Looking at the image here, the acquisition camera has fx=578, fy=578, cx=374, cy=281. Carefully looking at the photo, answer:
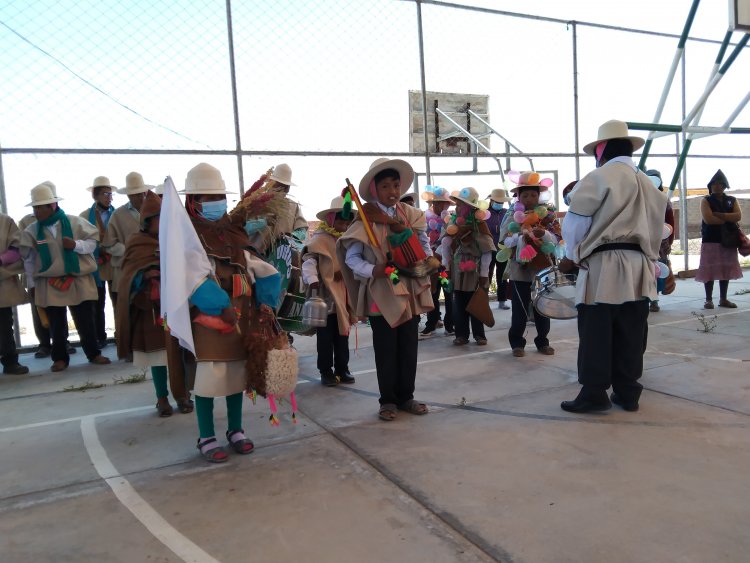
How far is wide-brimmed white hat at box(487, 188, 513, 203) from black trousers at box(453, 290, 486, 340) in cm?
229

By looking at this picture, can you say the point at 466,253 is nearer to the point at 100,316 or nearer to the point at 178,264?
the point at 178,264

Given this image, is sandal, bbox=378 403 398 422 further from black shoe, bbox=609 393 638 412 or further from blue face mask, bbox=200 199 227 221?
blue face mask, bbox=200 199 227 221

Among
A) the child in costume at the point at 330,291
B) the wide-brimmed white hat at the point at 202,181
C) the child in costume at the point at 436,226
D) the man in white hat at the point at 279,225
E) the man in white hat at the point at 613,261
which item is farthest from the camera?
the child in costume at the point at 436,226

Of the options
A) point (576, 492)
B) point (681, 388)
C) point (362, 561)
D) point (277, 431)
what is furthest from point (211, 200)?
point (681, 388)

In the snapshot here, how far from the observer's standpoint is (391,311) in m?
4.18

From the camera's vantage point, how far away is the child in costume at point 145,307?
13.5ft

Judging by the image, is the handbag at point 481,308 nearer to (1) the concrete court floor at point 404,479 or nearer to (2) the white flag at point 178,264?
(1) the concrete court floor at point 404,479

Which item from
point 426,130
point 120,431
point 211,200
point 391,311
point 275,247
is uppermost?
point 426,130

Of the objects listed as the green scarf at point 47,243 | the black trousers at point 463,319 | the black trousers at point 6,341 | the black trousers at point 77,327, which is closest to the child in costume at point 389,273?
the black trousers at point 463,319

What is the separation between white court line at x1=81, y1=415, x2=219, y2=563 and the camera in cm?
260

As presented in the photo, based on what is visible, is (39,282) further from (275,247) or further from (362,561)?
(362,561)

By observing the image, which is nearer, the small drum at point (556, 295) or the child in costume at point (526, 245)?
the small drum at point (556, 295)

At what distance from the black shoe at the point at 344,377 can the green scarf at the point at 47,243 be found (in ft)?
10.9

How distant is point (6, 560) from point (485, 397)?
11.2 feet
